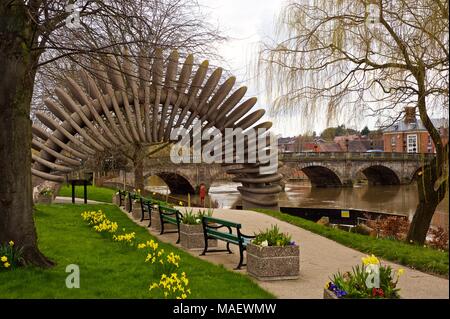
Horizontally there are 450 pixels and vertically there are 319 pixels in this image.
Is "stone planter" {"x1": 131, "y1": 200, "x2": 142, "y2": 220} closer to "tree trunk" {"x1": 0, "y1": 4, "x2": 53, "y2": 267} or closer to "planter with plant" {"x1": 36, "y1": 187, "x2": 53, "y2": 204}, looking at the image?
"planter with plant" {"x1": 36, "y1": 187, "x2": 53, "y2": 204}

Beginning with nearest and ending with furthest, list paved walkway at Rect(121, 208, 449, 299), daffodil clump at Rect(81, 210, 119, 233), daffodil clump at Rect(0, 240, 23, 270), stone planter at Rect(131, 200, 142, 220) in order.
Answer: paved walkway at Rect(121, 208, 449, 299) → daffodil clump at Rect(0, 240, 23, 270) → daffodil clump at Rect(81, 210, 119, 233) → stone planter at Rect(131, 200, 142, 220)

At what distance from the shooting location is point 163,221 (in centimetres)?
1188

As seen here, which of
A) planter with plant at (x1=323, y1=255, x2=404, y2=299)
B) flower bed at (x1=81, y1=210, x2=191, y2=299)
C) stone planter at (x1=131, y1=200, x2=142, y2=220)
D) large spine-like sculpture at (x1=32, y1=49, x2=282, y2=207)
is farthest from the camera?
stone planter at (x1=131, y1=200, x2=142, y2=220)

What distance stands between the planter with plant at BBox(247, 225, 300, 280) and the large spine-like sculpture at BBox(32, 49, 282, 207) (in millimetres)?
6027

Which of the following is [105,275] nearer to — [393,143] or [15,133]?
[15,133]

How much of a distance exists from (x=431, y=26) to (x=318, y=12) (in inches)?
130

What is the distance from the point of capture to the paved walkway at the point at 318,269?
6.53m

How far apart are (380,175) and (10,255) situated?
58.3 meters

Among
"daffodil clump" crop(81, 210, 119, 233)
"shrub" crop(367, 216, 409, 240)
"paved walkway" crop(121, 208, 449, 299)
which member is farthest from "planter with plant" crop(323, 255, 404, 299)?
"shrub" crop(367, 216, 409, 240)

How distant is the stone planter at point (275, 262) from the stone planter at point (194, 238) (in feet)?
8.64

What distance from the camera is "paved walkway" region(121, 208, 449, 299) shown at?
21.4 ft

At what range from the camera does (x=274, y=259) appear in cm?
723
